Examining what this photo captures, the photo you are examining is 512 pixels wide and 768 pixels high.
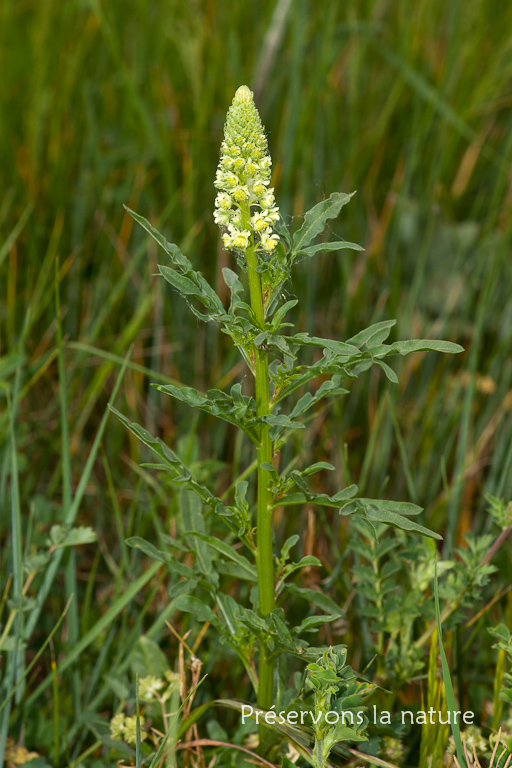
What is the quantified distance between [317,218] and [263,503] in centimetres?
48

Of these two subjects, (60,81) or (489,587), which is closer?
(489,587)

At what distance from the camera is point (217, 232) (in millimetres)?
2783

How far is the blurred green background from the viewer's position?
7.25 ft

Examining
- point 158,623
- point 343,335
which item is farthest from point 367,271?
point 158,623

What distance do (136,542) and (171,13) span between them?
2.84 meters

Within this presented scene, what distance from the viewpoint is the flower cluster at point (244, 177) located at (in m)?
1.07

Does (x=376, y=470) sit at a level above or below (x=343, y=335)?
below

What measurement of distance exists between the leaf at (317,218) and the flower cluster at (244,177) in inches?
3.0

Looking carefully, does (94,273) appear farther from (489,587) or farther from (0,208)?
(489,587)

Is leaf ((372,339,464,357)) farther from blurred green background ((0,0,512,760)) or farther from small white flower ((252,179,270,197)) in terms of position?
blurred green background ((0,0,512,760))

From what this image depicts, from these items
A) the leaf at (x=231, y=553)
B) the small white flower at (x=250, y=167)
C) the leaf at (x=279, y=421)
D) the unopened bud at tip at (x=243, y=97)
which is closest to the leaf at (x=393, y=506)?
the leaf at (x=279, y=421)

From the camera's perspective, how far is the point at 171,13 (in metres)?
3.30

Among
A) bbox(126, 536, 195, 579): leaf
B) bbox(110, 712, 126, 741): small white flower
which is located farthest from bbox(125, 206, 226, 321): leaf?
bbox(110, 712, 126, 741): small white flower

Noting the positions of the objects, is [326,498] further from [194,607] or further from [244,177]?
[244,177]
